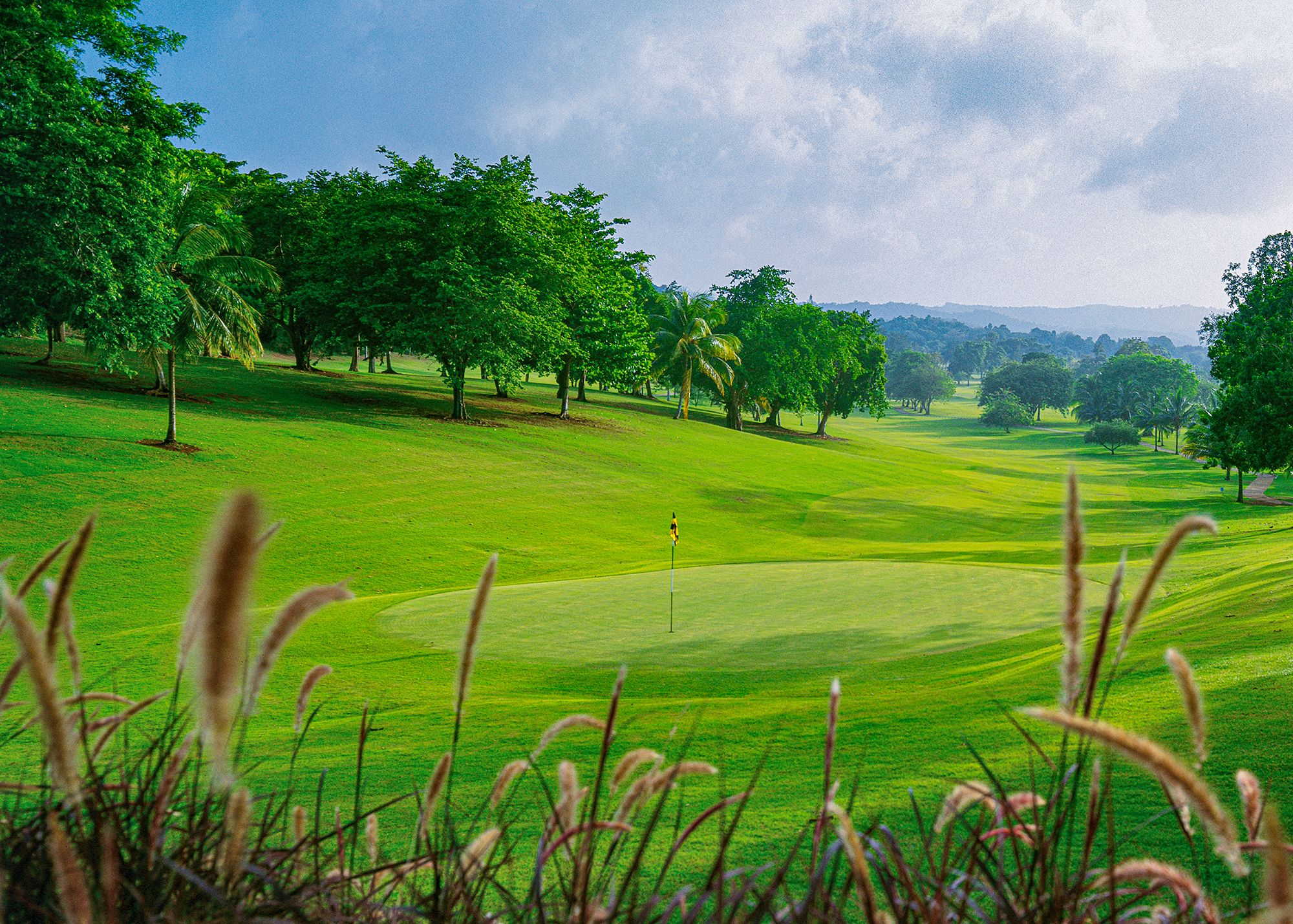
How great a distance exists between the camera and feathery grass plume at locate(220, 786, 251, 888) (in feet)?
4.59

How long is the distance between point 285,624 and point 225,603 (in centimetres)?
51

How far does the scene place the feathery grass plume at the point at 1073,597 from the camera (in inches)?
49.6

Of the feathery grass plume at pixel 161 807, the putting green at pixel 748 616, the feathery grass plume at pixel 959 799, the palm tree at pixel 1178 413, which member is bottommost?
the putting green at pixel 748 616

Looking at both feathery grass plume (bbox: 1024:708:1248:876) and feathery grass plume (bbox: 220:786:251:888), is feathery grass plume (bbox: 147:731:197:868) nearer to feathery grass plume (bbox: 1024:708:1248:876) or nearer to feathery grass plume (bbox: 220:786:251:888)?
feathery grass plume (bbox: 220:786:251:888)

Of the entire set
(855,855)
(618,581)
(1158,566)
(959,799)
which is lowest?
(618,581)

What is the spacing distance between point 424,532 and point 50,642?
70.7 feet

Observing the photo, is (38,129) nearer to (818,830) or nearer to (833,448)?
(818,830)

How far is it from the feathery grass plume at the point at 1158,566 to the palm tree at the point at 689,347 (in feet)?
171

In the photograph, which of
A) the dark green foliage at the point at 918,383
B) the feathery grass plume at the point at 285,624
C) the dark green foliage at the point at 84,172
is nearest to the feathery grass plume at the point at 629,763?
the feathery grass plume at the point at 285,624

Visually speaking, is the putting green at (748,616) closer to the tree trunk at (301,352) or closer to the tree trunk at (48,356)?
the tree trunk at (48,356)

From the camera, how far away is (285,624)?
3.99 feet

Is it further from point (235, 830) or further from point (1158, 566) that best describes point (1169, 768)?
point (235, 830)

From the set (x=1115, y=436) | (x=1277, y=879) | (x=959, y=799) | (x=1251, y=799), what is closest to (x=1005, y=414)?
(x=1115, y=436)

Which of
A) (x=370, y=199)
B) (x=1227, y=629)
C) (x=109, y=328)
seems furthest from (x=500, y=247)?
(x=1227, y=629)
